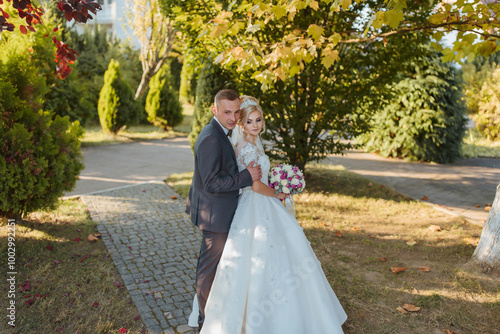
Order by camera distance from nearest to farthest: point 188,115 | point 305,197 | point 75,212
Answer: point 75,212 < point 305,197 < point 188,115

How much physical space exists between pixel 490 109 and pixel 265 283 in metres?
13.8

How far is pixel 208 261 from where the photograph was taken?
3414 mm

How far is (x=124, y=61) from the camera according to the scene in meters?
21.6

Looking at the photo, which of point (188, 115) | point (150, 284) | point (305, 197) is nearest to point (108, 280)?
point (150, 284)

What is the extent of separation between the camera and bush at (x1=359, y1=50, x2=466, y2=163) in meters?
10.4

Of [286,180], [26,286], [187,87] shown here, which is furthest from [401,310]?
[187,87]

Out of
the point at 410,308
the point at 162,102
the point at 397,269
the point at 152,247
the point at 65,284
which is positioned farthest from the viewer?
the point at 162,102

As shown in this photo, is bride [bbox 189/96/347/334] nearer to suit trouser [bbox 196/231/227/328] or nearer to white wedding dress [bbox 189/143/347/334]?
white wedding dress [bbox 189/143/347/334]

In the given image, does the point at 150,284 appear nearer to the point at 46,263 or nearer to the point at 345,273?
the point at 46,263

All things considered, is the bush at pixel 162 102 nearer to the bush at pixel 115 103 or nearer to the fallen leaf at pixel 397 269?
the bush at pixel 115 103

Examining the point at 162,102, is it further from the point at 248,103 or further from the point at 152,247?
the point at 248,103

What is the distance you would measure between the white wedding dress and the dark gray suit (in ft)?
0.39

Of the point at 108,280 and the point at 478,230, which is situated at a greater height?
the point at 478,230

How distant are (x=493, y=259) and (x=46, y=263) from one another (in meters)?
5.32
